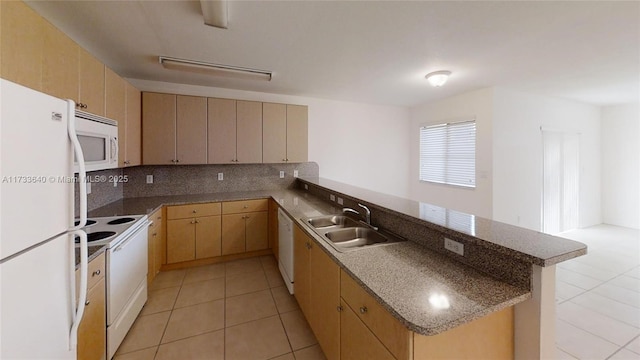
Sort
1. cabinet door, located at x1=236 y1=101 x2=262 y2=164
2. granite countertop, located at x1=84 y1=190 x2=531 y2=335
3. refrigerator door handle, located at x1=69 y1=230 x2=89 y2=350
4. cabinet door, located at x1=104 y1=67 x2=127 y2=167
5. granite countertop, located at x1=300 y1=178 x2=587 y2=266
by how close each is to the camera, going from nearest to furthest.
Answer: granite countertop, located at x1=84 y1=190 x2=531 y2=335 < granite countertop, located at x1=300 y1=178 x2=587 y2=266 < refrigerator door handle, located at x1=69 y1=230 x2=89 y2=350 < cabinet door, located at x1=104 y1=67 x2=127 y2=167 < cabinet door, located at x1=236 y1=101 x2=262 y2=164

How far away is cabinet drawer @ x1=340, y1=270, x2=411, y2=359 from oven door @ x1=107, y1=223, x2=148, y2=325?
162 cm

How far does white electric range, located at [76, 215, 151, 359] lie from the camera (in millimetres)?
1700

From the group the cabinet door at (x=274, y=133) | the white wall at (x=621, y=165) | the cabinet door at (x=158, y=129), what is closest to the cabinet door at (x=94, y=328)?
the cabinet door at (x=158, y=129)

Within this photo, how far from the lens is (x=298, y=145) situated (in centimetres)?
391

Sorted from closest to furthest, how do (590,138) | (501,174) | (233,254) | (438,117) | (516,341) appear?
(516,341)
(233,254)
(501,174)
(438,117)
(590,138)

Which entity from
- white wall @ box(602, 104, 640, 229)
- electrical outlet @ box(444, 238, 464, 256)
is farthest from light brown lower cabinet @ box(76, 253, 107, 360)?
white wall @ box(602, 104, 640, 229)

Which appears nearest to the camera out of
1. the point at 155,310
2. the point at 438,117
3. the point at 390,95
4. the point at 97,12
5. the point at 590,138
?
the point at 97,12

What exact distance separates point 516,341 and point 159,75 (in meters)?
4.19

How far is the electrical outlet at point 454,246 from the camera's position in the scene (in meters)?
1.34

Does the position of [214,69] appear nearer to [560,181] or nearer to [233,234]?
[233,234]

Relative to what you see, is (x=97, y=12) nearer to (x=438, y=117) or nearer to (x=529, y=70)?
(x=529, y=70)

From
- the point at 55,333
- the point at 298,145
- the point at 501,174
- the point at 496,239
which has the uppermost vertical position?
the point at 298,145

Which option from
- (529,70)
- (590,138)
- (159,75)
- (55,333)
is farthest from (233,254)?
(590,138)

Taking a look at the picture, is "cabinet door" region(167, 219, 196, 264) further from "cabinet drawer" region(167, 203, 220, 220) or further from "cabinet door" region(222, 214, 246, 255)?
"cabinet door" region(222, 214, 246, 255)
